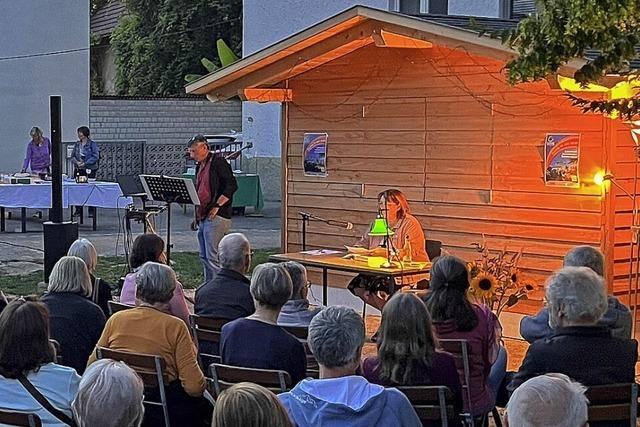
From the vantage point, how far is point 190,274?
13156 millimetres

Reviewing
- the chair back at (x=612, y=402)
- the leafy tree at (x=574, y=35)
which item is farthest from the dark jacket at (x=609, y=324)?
the leafy tree at (x=574, y=35)

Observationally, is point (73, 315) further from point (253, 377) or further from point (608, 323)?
point (608, 323)

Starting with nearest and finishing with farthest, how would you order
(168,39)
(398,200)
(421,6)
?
1. (398,200)
2. (421,6)
3. (168,39)

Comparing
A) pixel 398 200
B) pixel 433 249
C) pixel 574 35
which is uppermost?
pixel 574 35

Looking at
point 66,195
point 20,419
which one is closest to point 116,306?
point 20,419

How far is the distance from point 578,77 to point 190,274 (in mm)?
6942

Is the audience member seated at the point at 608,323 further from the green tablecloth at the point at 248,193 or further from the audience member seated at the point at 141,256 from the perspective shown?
the green tablecloth at the point at 248,193

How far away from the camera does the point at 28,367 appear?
174 inches

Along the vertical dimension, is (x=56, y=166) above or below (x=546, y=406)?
above

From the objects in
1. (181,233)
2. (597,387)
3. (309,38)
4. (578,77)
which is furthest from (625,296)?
(181,233)

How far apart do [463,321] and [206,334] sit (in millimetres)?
1454

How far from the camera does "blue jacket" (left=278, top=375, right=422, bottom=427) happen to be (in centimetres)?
394

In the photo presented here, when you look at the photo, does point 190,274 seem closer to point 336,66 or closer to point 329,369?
point 336,66

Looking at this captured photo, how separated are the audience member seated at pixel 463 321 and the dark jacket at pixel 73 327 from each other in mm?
1794
